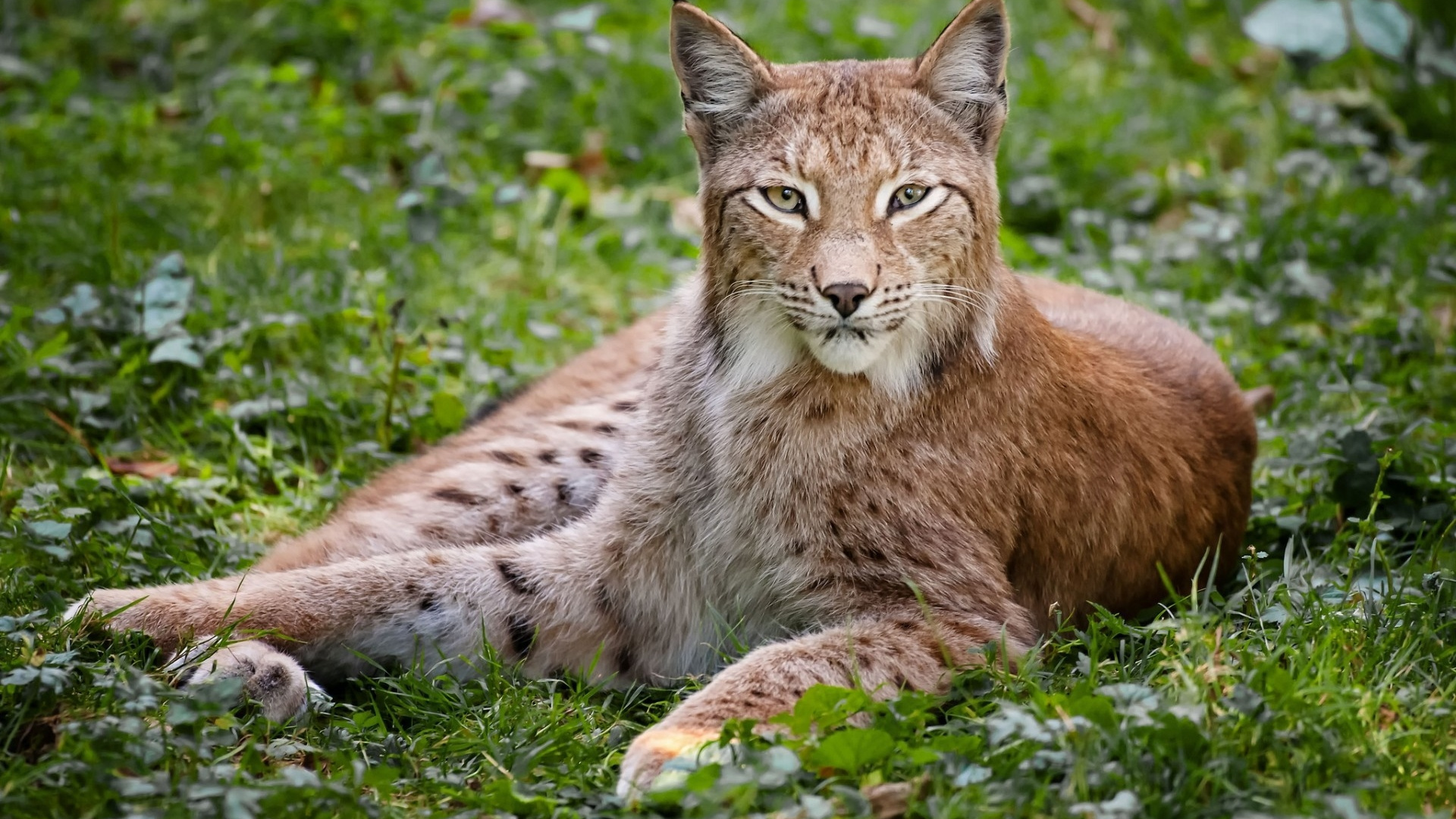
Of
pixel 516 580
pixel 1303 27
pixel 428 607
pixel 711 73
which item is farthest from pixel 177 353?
pixel 1303 27

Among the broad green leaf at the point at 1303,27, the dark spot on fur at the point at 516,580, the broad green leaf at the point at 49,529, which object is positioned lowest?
the dark spot on fur at the point at 516,580

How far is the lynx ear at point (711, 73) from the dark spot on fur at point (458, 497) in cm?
149

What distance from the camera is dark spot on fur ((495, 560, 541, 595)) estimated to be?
446 cm

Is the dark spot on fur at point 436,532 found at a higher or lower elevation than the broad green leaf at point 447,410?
lower

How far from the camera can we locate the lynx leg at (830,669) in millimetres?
3635

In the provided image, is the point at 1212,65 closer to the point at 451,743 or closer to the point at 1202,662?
the point at 1202,662

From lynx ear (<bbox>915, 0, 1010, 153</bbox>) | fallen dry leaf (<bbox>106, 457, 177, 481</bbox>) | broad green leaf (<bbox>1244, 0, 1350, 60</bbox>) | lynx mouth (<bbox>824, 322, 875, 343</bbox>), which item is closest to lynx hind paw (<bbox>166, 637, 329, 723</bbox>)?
fallen dry leaf (<bbox>106, 457, 177, 481</bbox>)

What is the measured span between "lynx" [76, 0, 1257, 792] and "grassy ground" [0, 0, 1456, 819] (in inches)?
8.0

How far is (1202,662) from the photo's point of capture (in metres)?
3.73

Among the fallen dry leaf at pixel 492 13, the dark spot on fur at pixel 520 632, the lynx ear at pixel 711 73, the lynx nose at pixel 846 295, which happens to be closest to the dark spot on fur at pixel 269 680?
the dark spot on fur at pixel 520 632

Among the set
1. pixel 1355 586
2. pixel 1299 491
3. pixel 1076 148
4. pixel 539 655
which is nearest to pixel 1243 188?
pixel 1076 148

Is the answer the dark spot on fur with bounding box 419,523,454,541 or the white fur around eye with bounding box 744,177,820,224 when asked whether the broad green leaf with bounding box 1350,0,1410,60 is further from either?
the dark spot on fur with bounding box 419,523,454,541

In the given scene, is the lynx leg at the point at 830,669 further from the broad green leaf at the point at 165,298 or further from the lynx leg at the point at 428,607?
the broad green leaf at the point at 165,298

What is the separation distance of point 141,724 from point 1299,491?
4.01 m
